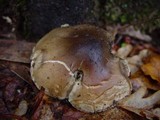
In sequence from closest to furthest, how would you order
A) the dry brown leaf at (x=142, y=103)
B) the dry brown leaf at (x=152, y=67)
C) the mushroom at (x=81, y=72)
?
the mushroom at (x=81, y=72), the dry brown leaf at (x=142, y=103), the dry brown leaf at (x=152, y=67)

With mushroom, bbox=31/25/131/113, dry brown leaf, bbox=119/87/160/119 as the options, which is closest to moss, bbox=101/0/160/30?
mushroom, bbox=31/25/131/113

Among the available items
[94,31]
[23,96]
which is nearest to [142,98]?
[94,31]

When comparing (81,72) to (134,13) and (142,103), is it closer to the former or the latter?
(142,103)

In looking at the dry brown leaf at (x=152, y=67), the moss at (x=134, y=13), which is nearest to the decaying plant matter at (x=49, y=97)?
the dry brown leaf at (x=152, y=67)

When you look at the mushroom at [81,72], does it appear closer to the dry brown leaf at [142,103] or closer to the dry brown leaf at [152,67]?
the dry brown leaf at [142,103]

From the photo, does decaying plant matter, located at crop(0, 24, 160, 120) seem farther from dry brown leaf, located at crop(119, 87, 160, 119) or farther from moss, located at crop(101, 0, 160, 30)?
moss, located at crop(101, 0, 160, 30)

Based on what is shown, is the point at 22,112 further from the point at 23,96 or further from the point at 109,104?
the point at 109,104

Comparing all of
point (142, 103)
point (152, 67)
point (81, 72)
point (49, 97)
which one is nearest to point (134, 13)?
point (152, 67)
